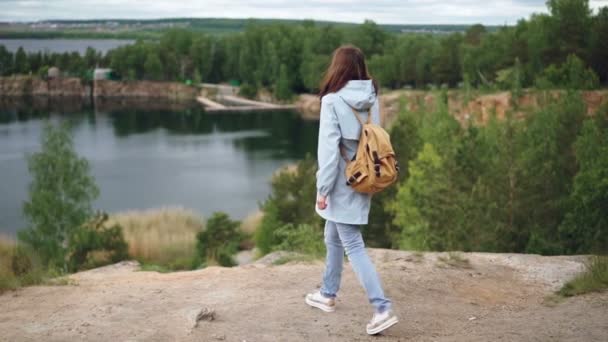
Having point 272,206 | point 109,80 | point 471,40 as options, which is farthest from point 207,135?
point 109,80

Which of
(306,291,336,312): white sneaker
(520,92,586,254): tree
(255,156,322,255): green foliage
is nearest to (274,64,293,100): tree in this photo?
(255,156,322,255): green foliage

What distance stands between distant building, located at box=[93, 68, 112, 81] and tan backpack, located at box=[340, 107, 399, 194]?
9891 cm

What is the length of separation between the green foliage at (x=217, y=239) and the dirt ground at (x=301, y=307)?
12.1m

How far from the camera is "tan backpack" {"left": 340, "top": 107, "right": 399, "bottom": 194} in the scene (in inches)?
184

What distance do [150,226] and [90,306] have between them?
18944mm

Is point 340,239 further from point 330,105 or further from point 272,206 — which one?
point 272,206

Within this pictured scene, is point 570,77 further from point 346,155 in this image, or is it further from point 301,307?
point 346,155

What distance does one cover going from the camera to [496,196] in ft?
56.4

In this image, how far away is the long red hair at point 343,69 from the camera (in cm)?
483

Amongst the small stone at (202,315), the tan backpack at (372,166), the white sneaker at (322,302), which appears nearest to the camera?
the tan backpack at (372,166)

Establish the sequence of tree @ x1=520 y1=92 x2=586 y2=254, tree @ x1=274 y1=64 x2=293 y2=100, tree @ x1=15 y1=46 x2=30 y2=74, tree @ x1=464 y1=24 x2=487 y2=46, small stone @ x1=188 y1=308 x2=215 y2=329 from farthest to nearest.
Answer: tree @ x1=15 y1=46 x2=30 y2=74, tree @ x1=274 y1=64 x2=293 y2=100, tree @ x1=464 y1=24 x2=487 y2=46, tree @ x1=520 y1=92 x2=586 y2=254, small stone @ x1=188 y1=308 x2=215 y2=329

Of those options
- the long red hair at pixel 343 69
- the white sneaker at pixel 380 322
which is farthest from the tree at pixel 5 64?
the white sneaker at pixel 380 322

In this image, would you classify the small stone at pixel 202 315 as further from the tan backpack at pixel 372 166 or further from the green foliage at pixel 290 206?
the green foliage at pixel 290 206

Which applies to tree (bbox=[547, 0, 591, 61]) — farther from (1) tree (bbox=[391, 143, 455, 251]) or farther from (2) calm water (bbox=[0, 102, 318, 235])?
(1) tree (bbox=[391, 143, 455, 251])
